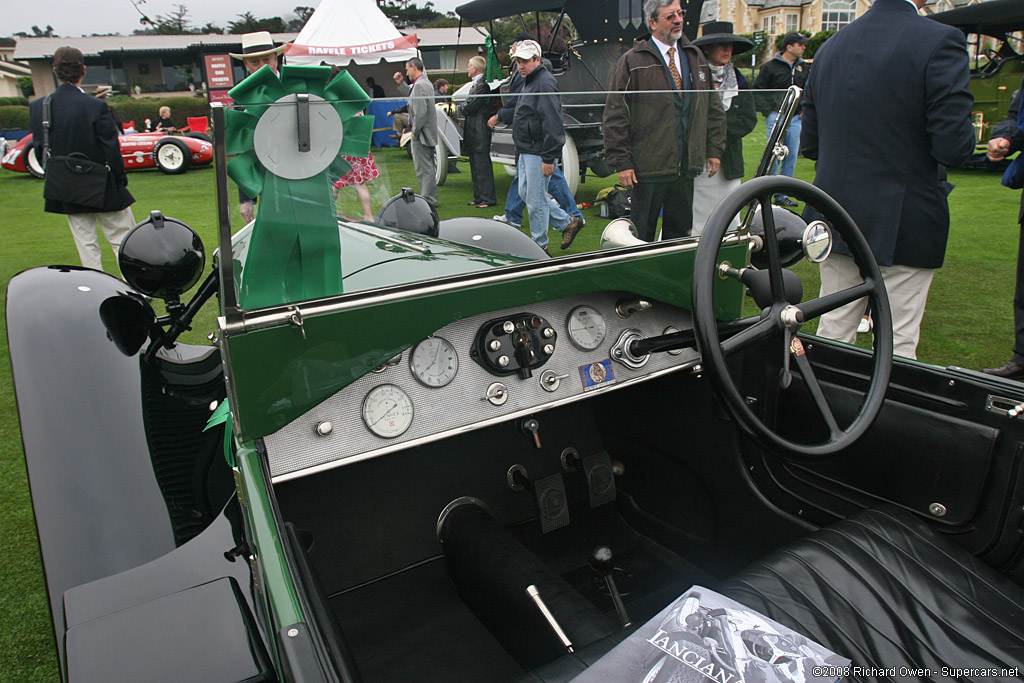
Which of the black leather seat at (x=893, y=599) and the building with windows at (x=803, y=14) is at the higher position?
the building with windows at (x=803, y=14)

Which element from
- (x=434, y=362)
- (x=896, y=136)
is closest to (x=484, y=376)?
(x=434, y=362)

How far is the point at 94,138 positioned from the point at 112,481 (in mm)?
4476

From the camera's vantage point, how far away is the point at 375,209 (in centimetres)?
185

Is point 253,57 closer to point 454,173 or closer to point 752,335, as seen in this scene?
point 454,173

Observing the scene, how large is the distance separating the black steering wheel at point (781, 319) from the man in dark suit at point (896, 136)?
153 cm

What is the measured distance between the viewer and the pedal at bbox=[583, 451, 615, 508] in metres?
2.78

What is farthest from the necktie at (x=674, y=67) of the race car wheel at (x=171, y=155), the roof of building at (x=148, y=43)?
the roof of building at (x=148, y=43)

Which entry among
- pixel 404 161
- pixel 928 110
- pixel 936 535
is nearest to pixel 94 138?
pixel 404 161

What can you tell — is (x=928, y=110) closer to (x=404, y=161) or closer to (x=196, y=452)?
(x=404, y=161)

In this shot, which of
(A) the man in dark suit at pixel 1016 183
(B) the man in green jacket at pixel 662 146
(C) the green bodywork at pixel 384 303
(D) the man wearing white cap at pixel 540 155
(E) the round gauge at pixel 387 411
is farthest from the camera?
(A) the man in dark suit at pixel 1016 183

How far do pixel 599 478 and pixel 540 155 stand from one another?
1388 millimetres

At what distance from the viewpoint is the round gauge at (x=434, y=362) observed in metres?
1.83

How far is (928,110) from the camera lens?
2.95 metres

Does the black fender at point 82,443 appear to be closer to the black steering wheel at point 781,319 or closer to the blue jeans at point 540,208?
the blue jeans at point 540,208
